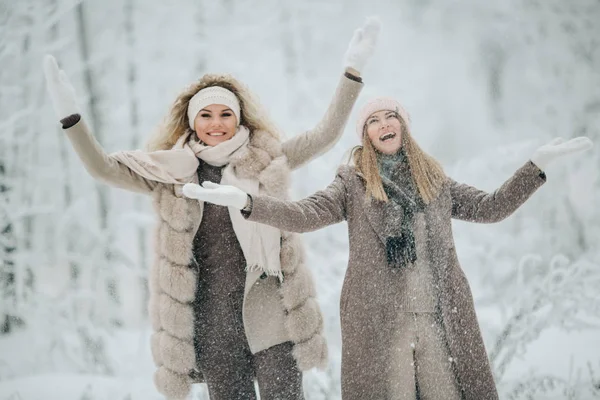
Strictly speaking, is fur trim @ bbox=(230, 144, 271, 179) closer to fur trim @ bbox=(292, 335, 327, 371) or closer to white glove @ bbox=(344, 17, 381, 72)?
white glove @ bbox=(344, 17, 381, 72)

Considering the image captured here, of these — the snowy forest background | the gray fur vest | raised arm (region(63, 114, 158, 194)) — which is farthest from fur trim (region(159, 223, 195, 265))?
the snowy forest background

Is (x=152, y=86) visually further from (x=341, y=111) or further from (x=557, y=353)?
(x=557, y=353)

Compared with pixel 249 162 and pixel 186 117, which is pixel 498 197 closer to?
pixel 249 162

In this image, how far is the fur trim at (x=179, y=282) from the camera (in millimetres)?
2479

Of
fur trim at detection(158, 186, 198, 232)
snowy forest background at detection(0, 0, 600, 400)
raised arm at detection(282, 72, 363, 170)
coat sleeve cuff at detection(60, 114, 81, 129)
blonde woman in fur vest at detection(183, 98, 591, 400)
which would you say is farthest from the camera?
snowy forest background at detection(0, 0, 600, 400)

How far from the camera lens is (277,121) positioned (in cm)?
577

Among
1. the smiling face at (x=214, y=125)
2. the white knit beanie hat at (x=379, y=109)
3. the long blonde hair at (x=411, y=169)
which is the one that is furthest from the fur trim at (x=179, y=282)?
the white knit beanie hat at (x=379, y=109)

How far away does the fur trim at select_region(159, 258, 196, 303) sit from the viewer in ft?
8.13

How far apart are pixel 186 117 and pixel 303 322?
1.11m

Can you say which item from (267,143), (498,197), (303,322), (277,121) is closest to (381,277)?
(303,322)

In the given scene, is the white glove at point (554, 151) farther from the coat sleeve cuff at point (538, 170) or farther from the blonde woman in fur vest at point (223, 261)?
the blonde woman in fur vest at point (223, 261)

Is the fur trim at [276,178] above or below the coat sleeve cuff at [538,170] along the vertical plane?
above

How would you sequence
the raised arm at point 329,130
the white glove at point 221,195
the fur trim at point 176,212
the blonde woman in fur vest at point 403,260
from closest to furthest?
the white glove at point 221,195 < the blonde woman in fur vest at point 403,260 < the fur trim at point 176,212 < the raised arm at point 329,130

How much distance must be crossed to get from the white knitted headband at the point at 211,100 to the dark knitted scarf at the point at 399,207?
705 mm
